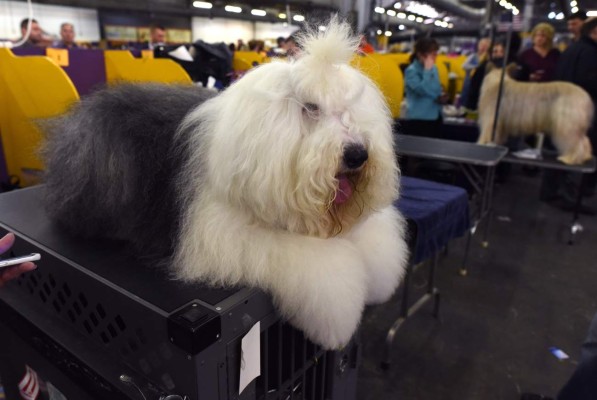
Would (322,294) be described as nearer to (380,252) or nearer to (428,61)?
(380,252)

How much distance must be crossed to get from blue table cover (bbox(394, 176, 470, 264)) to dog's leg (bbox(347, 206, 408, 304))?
1.64 feet

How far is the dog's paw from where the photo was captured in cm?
79

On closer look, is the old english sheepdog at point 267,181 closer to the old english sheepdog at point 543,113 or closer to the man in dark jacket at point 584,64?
the old english sheepdog at point 543,113

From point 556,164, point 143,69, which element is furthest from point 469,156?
point 143,69

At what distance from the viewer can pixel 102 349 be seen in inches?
33.9

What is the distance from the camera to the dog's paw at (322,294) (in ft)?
2.58

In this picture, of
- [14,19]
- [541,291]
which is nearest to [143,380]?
[541,291]

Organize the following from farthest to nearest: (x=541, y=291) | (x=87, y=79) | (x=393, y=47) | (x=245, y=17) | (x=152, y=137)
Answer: (x=245, y=17) < (x=393, y=47) < (x=87, y=79) < (x=541, y=291) < (x=152, y=137)

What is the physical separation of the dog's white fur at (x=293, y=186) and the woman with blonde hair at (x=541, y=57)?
Result: 3781 mm

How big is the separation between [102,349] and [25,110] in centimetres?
171

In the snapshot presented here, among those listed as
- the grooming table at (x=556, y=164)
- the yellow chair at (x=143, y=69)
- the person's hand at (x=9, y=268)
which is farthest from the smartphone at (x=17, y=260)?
the grooming table at (x=556, y=164)

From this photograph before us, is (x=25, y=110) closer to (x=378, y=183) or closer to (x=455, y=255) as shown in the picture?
(x=378, y=183)

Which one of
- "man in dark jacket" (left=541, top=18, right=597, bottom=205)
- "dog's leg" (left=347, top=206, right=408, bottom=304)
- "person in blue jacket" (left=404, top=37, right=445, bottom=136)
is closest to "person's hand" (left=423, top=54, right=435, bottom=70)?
"person in blue jacket" (left=404, top=37, right=445, bottom=136)

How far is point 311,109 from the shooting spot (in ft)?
2.60
